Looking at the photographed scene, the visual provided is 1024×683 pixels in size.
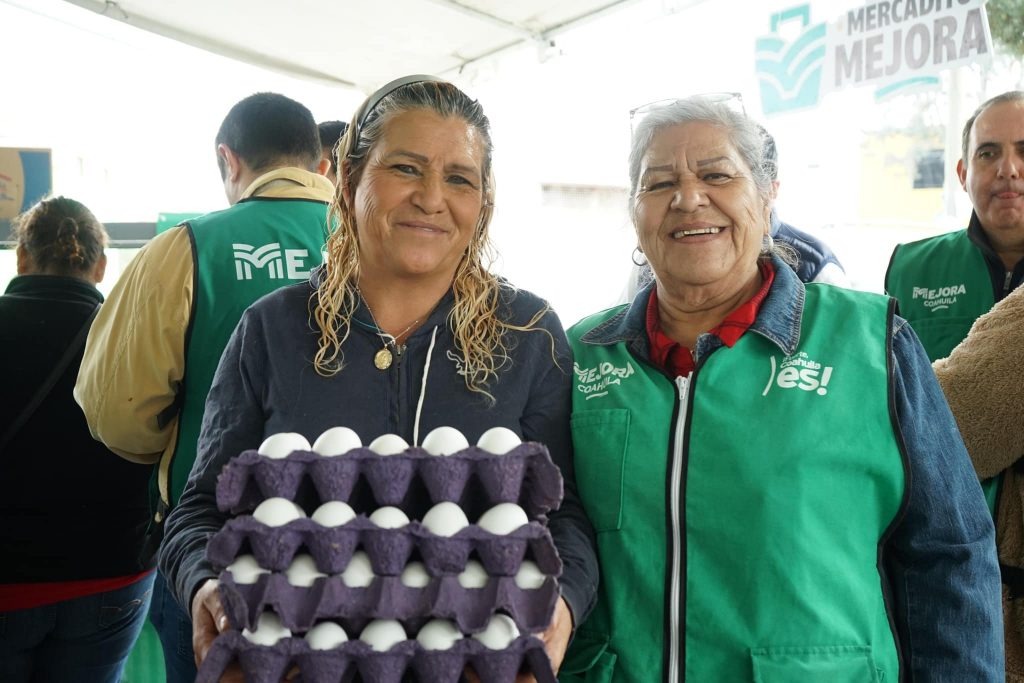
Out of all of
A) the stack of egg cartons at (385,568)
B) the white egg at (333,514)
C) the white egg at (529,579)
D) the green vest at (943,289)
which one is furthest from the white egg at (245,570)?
the green vest at (943,289)

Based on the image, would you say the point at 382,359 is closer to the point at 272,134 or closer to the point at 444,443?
the point at 444,443

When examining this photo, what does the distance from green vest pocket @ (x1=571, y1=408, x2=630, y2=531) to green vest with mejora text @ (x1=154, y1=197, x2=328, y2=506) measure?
3.80 feet

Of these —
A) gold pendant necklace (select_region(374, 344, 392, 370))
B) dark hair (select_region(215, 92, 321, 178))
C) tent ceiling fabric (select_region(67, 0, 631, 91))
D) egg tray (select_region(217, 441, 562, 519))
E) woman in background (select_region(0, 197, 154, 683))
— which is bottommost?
woman in background (select_region(0, 197, 154, 683))

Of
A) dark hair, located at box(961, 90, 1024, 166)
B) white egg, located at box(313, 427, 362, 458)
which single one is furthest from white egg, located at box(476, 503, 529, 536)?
dark hair, located at box(961, 90, 1024, 166)

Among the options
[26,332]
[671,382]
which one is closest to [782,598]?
[671,382]

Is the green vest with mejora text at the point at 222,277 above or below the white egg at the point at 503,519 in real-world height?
above

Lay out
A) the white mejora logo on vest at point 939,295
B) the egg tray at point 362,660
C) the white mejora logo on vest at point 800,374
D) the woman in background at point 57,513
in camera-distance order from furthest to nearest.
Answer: the white mejora logo on vest at point 939,295 < the woman in background at point 57,513 < the white mejora logo on vest at point 800,374 < the egg tray at point 362,660

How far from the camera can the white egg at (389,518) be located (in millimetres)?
1254

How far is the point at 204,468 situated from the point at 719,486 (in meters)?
0.97

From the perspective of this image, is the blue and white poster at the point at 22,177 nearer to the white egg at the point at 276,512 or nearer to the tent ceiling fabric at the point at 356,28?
the tent ceiling fabric at the point at 356,28

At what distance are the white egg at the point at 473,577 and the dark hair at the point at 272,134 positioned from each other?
1.96 m

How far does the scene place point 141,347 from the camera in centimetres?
232

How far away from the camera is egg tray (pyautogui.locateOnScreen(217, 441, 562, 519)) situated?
1.28 meters

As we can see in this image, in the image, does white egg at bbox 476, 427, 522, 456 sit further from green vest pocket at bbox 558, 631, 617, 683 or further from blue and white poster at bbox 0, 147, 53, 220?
blue and white poster at bbox 0, 147, 53, 220
